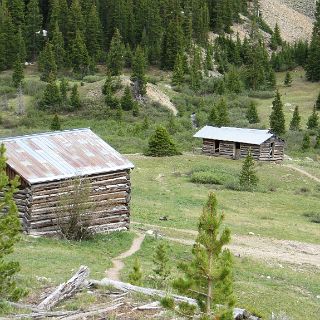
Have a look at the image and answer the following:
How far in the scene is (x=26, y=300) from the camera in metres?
15.6

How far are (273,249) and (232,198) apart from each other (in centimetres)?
1157

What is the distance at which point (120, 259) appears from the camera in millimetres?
25891

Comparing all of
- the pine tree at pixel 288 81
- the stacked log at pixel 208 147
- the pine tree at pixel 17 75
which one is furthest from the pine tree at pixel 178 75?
the stacked log at pixel 208 147

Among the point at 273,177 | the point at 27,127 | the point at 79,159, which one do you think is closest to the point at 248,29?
the point at 27,127

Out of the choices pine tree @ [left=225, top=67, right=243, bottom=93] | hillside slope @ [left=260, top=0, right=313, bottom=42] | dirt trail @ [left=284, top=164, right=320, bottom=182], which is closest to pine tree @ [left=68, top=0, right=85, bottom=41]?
pine tree @ [left=225, top=67, right=243, bottom=93]

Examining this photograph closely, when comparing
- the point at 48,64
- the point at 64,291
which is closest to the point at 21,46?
the point at 48,64

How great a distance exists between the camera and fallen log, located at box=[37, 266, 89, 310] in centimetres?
1459

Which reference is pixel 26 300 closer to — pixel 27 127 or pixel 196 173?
pixel 196 173

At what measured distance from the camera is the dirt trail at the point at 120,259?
2282 centimetres

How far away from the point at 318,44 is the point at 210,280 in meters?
94.8

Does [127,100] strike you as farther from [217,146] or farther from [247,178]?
[247,178]

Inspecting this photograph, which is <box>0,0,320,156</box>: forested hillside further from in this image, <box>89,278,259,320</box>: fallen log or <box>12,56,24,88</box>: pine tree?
<box>89,278,259,320</box>: fallen log

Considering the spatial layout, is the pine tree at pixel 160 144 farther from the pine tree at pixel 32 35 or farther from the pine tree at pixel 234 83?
the pine tree at pixel 32 35

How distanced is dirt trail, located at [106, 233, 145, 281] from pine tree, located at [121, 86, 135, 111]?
44.6 m
